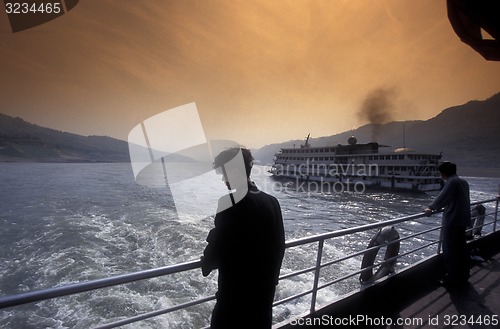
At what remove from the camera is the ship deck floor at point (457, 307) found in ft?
11.3

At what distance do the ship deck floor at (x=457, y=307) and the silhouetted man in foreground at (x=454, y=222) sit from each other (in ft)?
0.82

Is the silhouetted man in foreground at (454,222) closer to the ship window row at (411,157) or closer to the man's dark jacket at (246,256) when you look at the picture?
the man's dark jacket at (246,256)

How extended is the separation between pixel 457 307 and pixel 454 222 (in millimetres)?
1276

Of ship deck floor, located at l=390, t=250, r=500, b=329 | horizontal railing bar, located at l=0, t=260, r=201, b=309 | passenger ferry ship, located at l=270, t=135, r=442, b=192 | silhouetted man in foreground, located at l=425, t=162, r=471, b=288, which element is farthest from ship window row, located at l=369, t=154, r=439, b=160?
horizontal railing bar, located at l=0, t=260, r=201, b=309

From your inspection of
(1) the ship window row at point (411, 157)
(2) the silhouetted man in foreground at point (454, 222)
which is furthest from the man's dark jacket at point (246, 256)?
(1) the ship window row at point (411, 157)

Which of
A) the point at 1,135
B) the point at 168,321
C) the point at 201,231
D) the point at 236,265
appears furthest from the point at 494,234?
the point at 1,135

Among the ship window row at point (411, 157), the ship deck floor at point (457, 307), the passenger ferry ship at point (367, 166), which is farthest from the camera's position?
the ship window row at point (411, 157)

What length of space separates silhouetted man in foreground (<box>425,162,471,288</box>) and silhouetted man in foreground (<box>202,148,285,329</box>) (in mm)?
3592

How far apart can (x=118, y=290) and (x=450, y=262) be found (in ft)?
29.4

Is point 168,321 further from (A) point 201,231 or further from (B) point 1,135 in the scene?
(B) point 1,135

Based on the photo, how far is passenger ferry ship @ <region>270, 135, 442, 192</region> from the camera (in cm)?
3769

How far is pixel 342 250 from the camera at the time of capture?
42.0ft

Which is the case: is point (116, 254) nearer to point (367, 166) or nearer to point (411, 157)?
point (411, 157)

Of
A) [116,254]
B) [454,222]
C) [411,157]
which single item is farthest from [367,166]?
[454,222]
